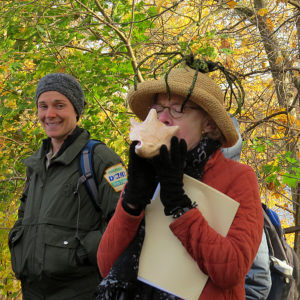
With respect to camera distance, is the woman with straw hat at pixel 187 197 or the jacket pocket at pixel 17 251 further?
the jacket pocket at pixel 17 251

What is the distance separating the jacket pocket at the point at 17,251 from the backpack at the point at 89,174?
1.63 feet

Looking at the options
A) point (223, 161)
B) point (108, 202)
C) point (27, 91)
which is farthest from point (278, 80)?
point (223, 161)

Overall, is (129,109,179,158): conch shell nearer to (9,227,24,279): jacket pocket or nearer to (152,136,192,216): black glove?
(152,136,192,216): black glove

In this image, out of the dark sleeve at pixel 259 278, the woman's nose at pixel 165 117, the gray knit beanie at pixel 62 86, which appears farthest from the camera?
the gray knit beanie at pixel 62 86

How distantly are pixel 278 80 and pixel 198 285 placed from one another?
415 centimetres

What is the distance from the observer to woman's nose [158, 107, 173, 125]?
148 centimetres

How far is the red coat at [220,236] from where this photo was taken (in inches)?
50.4

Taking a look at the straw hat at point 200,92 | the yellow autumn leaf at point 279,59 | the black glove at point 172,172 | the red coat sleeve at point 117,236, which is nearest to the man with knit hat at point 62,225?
the red coat sleeve at point 117,236

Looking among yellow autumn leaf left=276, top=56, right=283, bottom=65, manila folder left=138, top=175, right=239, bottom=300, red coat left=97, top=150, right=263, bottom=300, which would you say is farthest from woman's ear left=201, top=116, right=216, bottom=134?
yellow autumn leaf left=276, top=56, right=283, bottom=65

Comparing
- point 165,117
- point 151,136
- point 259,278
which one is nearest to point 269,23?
point 259,278

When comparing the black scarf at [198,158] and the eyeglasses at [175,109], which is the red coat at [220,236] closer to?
the black scarf at [198,158]

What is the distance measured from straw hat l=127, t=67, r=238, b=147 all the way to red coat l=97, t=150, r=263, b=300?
4.9 inches

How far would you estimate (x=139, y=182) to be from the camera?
4.55ft

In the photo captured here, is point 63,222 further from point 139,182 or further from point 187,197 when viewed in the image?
point 187,197
